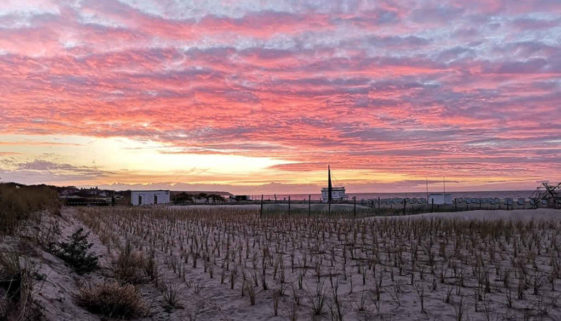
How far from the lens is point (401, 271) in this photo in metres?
9.74

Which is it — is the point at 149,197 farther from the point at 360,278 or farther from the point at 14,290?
the point at 14,290

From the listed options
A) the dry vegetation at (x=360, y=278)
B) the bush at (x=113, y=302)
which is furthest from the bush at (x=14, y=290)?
the dry vegetation at (x=360, y=278)

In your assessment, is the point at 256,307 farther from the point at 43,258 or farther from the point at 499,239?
the point at 499,239

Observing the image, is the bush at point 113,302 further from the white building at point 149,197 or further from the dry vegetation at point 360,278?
the white building at point 149,197

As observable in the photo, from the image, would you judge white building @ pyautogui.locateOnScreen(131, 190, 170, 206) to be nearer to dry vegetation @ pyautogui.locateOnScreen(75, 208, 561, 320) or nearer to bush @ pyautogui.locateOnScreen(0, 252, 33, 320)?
dry vegetation @ pyautogui.locateOnScreen(75, 208, 561, 320)

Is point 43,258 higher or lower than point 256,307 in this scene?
higher

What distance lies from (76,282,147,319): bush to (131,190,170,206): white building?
56.4 meters

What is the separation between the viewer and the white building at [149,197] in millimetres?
62125

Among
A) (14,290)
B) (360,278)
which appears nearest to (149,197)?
(360,278)

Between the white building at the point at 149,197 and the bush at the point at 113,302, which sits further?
the white building at the point at 149,197

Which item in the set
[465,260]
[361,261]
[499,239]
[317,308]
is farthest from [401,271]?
[499,239]

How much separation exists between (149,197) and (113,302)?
194 feet

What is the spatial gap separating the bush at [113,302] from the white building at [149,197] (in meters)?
56.4

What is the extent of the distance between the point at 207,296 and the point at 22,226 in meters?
6.22
